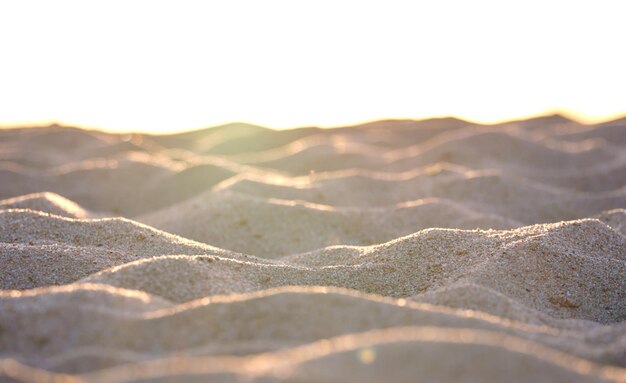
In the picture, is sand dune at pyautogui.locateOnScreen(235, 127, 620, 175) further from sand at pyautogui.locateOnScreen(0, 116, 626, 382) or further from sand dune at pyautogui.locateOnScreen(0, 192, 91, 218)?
sand dune at pyautogui.locateOnScreen(0, 192, 91, 218)

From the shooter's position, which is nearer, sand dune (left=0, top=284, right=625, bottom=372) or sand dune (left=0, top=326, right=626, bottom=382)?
sand dune (left=0, top=326, right=626, bottom=382)

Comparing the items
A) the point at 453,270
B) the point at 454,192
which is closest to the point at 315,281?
the point at 453,270

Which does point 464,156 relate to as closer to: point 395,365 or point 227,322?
point 227,322

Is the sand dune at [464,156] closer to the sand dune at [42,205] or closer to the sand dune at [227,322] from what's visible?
the sand dune at [42,205]

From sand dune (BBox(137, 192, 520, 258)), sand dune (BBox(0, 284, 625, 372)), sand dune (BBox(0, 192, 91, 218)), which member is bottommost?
sand dune (BBox(137, 192, 520, 258))

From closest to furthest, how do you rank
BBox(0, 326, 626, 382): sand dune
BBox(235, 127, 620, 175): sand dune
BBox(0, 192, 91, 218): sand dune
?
BBox(0, 326, 626, 382): sand dune, BBox(0, 192, 91, 218): sand dune, BBox(235, 127, 620, 175): sand dune

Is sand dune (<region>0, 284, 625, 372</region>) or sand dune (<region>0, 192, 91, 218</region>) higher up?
sand dune (<region>0, 284, 625, 372</region>)

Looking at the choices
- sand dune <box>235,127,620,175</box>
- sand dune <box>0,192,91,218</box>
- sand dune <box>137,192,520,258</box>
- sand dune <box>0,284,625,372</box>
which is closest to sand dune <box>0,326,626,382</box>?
sand dune <box>0,284,625,372</box>

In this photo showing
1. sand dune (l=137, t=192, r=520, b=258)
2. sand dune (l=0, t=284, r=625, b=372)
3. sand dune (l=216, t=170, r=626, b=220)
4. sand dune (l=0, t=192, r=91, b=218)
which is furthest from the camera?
sand dune (l=216, t=170, r=626, b=220)

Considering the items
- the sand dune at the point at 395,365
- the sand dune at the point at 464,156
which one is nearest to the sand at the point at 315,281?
the sand dune at the point at 395,365
